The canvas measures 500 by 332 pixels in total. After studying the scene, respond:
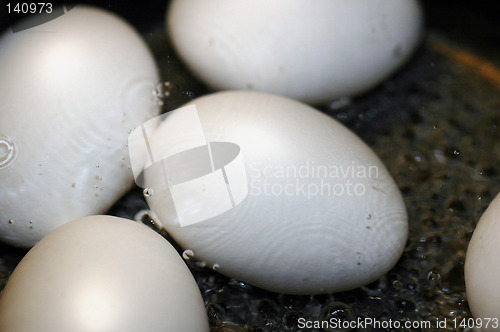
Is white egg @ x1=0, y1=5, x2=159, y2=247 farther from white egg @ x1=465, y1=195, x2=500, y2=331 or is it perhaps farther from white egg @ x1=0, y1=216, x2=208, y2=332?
white egg @ x1=465, y1=195, x2=500, y2=331

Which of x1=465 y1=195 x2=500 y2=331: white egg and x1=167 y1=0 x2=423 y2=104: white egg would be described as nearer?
x1=465 y1=195 x2=500 y2=331: white egg

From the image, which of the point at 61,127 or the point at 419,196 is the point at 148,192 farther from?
the point at 419,196

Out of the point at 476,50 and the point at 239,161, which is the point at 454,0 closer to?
the point at 476,50

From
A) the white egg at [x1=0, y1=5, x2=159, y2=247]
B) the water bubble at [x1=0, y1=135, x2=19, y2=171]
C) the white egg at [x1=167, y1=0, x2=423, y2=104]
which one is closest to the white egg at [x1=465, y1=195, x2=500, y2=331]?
the white egg at [x1=167, y1=0, x2=423, y2=104]

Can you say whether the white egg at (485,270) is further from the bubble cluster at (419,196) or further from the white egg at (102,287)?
the white egg at (102,287)

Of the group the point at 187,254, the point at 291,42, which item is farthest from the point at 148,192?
the point at 291,42

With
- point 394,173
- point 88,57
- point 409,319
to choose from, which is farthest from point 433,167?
point 88,57

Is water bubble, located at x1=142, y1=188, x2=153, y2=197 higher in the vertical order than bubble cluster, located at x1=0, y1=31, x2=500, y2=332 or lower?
higher
